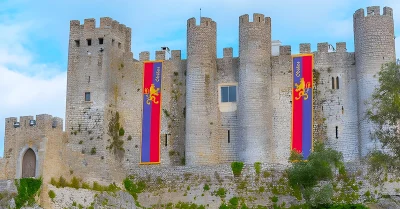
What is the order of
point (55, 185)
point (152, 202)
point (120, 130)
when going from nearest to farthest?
point (55, 185) < point (152, 202) < point (120, 130)

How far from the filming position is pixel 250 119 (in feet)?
153

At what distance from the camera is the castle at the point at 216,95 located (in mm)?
46062

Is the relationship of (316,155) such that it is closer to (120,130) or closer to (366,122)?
(366,122)

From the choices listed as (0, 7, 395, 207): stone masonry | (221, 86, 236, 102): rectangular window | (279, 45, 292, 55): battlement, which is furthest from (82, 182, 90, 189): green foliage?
(279, 45, 292, 55): battlement

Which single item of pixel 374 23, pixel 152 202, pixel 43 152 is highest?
pixel 374 23

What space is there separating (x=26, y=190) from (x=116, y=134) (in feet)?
37.0

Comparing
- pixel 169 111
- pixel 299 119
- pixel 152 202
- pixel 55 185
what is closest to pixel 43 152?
pixel 55 185

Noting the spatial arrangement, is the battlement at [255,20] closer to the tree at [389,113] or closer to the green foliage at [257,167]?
the green foliage at [257,167]

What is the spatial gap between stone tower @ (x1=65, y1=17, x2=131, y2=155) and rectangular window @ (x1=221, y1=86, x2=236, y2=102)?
700cm

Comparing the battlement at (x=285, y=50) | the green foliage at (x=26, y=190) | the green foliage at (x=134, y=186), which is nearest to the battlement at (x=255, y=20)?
A: the battlement at (x=285, y=50)

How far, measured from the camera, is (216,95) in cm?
4853

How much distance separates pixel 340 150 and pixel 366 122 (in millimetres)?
2478

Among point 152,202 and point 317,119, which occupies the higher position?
point 317,119

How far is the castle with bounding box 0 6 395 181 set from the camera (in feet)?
151
